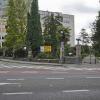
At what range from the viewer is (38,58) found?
57031 mm

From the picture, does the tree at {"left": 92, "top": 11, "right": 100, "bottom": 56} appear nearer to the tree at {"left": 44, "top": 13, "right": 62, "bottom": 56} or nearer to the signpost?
the tree at {"left": 44, "top": 13, "right": 62, "bottom": 56}

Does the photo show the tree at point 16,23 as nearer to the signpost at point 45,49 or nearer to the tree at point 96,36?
the signpost at point 45,49

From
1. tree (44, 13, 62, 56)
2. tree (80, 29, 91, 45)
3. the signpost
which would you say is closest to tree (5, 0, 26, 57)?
tree (44, 13, 62, 56)

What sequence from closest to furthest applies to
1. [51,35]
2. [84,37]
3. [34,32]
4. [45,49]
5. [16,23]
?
[45,49] < [34,32] < [16,23] < [51,35] < [84,37]

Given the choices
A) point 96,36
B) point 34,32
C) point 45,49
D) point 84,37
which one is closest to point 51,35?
point 96,36

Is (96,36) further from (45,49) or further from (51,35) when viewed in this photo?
(45,49)

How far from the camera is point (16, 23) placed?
226ft

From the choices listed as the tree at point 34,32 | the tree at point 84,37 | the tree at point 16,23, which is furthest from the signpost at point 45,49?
the tree at point 84,37

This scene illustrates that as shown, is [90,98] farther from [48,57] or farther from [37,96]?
[48,57]

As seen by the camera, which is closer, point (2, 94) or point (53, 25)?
point (2, 94)

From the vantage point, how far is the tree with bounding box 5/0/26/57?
225 ft

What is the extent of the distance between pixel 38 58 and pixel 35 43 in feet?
22.1

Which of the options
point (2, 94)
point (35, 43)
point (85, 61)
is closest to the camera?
point (2, 94)

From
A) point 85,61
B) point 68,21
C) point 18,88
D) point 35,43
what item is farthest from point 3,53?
point 68,21
